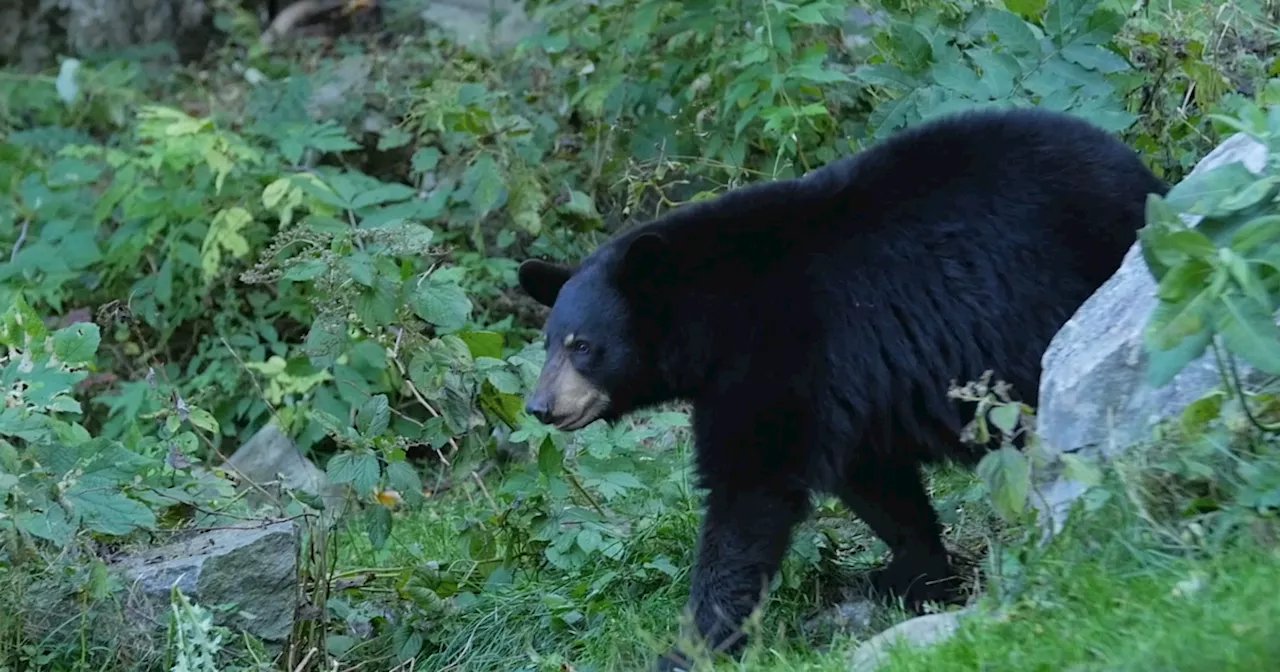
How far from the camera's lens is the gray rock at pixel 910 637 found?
13.5ft

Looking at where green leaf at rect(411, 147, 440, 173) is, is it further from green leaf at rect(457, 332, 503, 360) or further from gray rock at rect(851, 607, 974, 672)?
gray rock at rect(851, 607, 974, 672)

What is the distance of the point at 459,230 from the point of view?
9.53m

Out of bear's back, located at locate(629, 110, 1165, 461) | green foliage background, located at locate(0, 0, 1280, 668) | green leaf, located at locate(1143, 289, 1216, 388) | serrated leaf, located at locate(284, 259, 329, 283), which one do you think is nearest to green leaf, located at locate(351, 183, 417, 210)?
green foliage background, located at locate(0, 0, 1280, 668)

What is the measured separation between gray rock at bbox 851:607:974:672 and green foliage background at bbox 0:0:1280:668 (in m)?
0.37

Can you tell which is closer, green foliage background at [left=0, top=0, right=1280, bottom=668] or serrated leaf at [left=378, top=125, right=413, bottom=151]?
green foliage background at [left=0, top=0, right=1280, bottom=668]

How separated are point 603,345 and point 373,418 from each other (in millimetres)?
1010

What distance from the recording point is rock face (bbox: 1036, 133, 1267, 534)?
4.46 metres

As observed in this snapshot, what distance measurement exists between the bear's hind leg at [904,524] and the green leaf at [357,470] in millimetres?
1744

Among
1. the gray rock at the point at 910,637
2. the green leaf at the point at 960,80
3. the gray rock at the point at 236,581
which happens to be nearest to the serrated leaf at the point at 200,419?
the gray rock at the point at 236,581

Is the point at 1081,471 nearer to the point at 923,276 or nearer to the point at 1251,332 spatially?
the point at 1251,332

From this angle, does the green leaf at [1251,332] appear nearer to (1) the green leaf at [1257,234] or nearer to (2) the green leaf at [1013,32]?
(1) the green leaf at [1257,234]

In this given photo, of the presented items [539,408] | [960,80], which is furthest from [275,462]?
[960,80]

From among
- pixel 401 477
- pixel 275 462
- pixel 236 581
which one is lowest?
pixel 275 462

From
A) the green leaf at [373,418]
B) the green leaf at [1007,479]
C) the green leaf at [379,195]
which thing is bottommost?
the green leaf at [379,195]
